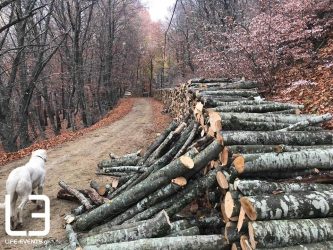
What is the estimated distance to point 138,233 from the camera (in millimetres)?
5562

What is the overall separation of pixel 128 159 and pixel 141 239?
573cm

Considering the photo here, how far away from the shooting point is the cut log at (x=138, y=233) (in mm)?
5461

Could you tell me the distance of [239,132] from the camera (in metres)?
6.36

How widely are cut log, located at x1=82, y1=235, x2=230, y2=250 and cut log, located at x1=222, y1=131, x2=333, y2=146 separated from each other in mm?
1722

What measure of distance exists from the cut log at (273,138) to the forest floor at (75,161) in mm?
3714

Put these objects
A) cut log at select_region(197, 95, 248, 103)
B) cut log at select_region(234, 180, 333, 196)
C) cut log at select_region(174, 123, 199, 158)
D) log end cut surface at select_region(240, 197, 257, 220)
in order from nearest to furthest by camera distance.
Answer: log end cut surface at select_region(240, 197, 257, 220)
cut log at select_region(234, 180, 333, 196)
cut log at select_region(174, 123, 199, 158)
cut log at select_region(197, 95, 248, 103)

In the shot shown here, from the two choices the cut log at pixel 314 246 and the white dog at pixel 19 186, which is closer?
the cut log at pixel 314 246

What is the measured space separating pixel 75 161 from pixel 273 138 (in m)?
8.33

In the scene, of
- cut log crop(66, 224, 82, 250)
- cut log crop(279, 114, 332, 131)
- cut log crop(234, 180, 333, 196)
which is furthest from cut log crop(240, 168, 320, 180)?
cut log crop(66, 224, 82, 250)

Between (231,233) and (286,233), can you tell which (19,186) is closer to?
(231,233)

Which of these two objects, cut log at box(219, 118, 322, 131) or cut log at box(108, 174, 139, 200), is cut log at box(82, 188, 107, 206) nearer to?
cut log at box(108, 174, 139, 200)

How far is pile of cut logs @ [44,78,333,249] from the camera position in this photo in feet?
14.9

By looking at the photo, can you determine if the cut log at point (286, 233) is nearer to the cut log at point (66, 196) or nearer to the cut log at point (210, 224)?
the cut log at point (210, 224)

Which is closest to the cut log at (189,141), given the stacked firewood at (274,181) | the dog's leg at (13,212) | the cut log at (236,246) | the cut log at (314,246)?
the stacked firewood at (274,181)
